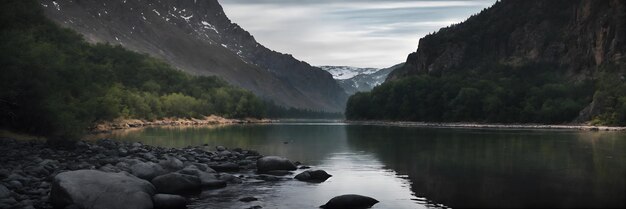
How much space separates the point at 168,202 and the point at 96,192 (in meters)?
3.37

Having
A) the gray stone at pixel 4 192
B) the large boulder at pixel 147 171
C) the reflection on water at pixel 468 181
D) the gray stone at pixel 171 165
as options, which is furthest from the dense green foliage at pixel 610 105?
the gray stone at pixel 4 192

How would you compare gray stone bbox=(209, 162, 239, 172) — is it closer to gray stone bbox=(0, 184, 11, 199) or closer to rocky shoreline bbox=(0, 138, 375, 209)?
rocky shoreline bbox=(0, 138, 375, 209)

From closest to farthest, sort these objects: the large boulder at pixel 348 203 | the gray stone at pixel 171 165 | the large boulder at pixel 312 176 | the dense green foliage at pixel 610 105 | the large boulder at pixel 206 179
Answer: the large boulder at pixel 348 203 < the large boulder at pixel 206 179 < the gray stone at pixel 171 165 < the large boulder at pixel 312 176 < the dense green foliage at pixel 610 105

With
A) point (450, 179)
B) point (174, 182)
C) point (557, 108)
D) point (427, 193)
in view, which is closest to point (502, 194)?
point (427, 193)

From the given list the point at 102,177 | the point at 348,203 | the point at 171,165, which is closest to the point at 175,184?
the point at 102,177

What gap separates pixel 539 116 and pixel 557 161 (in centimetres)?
14509

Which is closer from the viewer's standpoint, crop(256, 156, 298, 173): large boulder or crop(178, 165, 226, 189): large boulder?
crop(178, 165, 226, 189): large boulder

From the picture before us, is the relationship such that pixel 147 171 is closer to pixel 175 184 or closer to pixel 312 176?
pixel 175 184

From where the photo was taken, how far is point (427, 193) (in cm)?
3428

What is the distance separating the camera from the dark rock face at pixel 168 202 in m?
29.2

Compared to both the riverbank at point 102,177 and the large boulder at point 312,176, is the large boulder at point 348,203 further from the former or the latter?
the large boulder at point 312,176

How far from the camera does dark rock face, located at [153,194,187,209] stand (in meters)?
29.2

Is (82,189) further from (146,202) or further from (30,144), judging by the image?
(30,144)

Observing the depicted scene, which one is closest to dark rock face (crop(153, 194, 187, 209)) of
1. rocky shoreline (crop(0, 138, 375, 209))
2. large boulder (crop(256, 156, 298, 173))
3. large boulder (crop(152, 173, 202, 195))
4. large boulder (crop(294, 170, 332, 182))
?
rocky shoreline (crop(0, 138, 375, 209))
